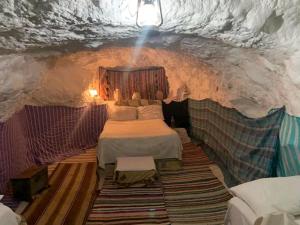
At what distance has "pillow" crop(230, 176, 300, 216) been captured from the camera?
1782 millimetres

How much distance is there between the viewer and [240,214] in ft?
6.74

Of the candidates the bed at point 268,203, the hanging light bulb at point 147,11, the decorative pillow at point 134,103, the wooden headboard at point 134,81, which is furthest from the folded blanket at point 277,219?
the wooden headboard at point 134,81

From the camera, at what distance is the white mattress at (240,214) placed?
1.93m

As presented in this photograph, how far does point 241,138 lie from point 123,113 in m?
2.72

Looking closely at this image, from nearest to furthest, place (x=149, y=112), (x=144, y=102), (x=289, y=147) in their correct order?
(x=289, y=147) → (x=149, y=112) → (x=144, y=102)

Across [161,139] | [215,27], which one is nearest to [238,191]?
[215,27]

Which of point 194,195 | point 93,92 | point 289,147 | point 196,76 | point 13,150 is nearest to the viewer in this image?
point 289,147

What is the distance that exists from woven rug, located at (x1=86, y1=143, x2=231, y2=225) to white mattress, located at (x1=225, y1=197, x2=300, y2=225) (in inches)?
24.9

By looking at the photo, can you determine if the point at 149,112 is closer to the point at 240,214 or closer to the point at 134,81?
the point at 134,81

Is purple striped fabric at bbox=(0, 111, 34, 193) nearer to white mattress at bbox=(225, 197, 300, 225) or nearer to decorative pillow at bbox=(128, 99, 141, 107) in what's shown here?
decorative pillow at bbox=(128, 99, 141, 107)

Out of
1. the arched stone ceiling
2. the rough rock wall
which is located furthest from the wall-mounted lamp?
the arched stone ceiling

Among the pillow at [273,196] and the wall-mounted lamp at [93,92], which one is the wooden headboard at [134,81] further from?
the pillow at [273,196]

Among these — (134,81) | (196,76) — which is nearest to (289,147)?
(196,76)

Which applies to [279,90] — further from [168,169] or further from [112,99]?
[112,99]
